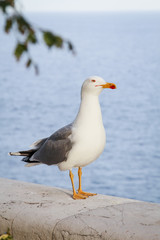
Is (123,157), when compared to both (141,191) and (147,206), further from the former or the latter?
(147,206)

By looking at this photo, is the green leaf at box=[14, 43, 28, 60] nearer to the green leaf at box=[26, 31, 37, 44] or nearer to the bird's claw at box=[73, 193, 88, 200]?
the green leaf at box=[26, 31, 37, 44]

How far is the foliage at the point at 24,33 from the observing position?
1295 mm

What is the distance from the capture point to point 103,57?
122 ft

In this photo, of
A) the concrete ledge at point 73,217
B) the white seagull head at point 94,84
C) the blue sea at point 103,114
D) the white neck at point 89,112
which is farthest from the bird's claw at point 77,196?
the blue sea at point 103,114

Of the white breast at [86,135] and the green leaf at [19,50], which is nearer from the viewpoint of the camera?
the green leaf at [19,50]

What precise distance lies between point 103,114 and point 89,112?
56.4 feet

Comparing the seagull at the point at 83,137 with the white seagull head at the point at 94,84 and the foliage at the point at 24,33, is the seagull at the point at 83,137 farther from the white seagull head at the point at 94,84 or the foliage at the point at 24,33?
the foliage at the point at 24,33

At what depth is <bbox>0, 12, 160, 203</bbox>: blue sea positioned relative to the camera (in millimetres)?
12203

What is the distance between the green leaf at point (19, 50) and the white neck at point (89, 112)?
1.53 meters

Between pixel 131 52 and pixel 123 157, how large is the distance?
93.3 feet

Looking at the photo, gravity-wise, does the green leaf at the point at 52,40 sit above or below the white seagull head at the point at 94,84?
above

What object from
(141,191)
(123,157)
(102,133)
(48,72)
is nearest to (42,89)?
(48,72)

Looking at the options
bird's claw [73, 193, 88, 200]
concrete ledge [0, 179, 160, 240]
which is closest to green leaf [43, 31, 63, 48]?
concrete ledge [0, 179, 160, 240]

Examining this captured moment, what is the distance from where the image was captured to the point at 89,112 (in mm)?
2875
